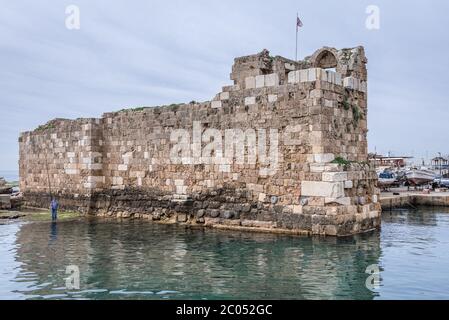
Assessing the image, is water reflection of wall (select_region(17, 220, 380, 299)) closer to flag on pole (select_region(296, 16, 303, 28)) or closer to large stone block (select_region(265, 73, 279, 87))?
large stone block (select_region(265, 73, 279, 87))

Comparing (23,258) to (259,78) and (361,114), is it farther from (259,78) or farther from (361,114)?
(361,114)

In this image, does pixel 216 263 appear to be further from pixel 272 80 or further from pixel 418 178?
pixel 418 178

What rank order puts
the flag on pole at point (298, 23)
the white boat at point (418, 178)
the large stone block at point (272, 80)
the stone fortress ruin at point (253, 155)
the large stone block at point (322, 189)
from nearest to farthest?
1. the large stone block at point (322, 189)
2. the stone fortress ruin at point (253, 155)
3. the large stone block at point (272, 80)
4. the flag on pole at point (298, 23)
5. the white boat at point (418, 178)

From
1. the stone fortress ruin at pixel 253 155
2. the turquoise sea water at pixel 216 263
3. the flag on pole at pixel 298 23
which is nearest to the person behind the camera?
the turquoise sea water at pixel 216 263

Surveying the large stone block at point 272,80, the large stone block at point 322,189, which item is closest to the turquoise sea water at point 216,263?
the large stone block at point 322,189

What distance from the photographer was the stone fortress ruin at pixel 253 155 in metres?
12.2

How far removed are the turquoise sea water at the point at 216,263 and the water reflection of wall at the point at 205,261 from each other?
2cm

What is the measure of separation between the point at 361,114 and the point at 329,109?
1768 mm

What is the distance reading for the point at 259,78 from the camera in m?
13.4

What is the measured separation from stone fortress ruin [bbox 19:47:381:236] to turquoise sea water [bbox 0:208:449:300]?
813mm

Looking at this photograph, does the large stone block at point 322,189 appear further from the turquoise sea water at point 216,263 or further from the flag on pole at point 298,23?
the flag on pole at point 298,23

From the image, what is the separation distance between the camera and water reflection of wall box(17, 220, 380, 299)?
24.8ft

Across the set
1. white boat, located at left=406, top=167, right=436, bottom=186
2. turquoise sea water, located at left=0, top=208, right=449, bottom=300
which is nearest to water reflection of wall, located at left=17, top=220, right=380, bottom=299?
turquoise sea water, located at left=0, top=208, right=449, bottom=300
